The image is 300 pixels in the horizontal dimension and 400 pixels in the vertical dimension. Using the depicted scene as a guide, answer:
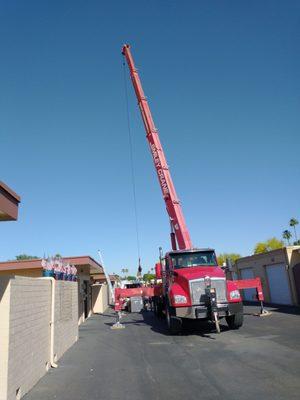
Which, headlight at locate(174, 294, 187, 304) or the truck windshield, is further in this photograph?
the truck windshield

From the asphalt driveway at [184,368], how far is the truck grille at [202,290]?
50.4 inches

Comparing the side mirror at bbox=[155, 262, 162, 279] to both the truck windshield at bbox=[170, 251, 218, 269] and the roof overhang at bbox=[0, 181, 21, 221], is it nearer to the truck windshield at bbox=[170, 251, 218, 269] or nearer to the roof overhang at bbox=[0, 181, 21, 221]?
the truck windshield at bbox=[170, 251, 218, 269]

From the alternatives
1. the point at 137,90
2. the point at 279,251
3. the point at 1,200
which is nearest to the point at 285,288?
the point at 279,251

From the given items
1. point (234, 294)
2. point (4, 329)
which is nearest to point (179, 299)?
point (234, 294)

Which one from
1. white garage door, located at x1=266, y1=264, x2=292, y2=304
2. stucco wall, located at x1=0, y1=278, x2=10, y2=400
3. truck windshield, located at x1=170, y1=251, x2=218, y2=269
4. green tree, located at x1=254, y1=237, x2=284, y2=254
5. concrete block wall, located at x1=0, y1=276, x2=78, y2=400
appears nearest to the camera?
stucco wall, located at x1=0, y1=278, x2=10, y2=400

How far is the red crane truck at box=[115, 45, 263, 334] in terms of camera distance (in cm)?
1510

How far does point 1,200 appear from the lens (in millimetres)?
6023

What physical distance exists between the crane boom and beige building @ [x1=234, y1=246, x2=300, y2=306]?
981 centimetres

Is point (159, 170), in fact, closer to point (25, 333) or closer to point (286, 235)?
point (25, 333)

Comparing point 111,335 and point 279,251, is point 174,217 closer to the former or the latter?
point 111,335

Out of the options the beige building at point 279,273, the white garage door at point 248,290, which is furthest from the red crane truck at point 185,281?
the white garage door at point 248,290

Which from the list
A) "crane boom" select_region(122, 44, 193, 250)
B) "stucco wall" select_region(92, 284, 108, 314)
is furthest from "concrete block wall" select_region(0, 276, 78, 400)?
"stucco wall" select_region(92, 284, 108, 314)

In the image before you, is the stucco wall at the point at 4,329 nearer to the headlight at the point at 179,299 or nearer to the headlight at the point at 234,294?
the headlight at the point at 179,299

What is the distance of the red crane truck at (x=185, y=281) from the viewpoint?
49.5ft
